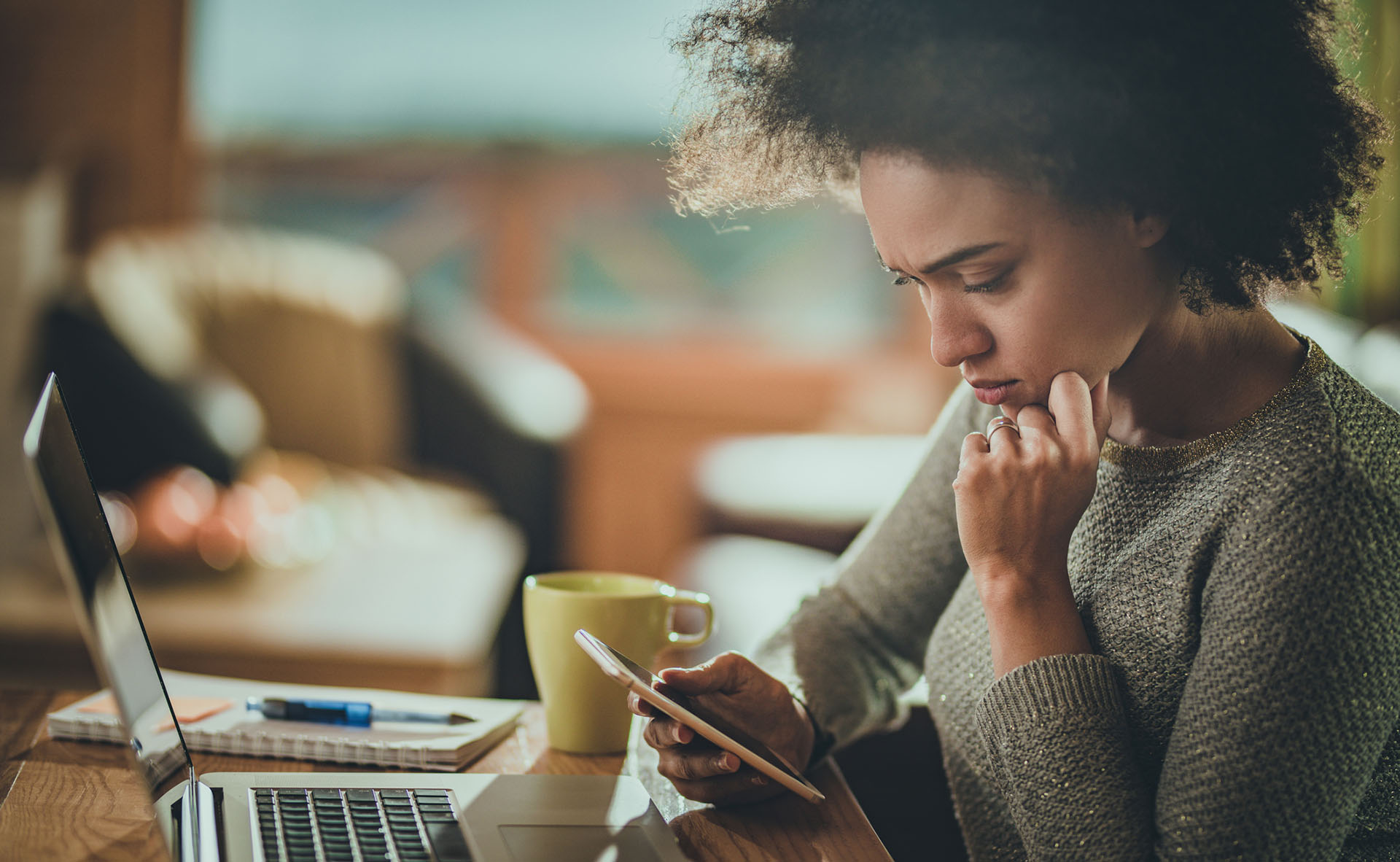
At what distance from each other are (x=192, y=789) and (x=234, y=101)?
10.7 feet

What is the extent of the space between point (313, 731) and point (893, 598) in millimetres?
487

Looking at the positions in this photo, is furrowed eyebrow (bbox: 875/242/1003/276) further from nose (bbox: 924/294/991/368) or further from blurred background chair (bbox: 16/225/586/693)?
blurred background chair (bbox: 16/225/586/693)

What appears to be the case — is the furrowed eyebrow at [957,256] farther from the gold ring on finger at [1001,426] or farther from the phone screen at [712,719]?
the phone screen at [712,719]

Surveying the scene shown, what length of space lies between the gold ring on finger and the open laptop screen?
0.52m

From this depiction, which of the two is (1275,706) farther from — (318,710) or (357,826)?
(318,710)

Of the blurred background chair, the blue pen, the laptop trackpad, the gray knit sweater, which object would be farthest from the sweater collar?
the blurred background chair

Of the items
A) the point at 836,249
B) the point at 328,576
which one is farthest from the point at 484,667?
the point at 836,249

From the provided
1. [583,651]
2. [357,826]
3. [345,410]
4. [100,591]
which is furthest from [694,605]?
[345,410]

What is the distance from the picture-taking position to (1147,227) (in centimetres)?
68

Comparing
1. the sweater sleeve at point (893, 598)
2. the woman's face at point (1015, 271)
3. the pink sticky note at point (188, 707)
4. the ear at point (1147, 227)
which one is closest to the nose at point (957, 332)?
the woman's face at point (1015, 271)

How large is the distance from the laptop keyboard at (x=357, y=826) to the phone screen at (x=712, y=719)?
0.41 ft

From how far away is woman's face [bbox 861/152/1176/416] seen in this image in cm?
66

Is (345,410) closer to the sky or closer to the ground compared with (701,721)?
closer to the ground

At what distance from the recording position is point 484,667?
1.94 metres
